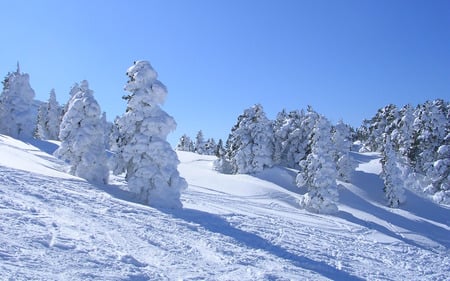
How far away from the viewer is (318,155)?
42.5 metres

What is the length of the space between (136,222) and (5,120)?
44486mm

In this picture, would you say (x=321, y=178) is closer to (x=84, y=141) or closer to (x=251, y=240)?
(x=251, y=240)

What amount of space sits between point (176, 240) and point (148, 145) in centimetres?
965

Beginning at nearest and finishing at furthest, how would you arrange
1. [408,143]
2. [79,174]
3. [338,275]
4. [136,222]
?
1. [338,275]
2. [136,222]
3. [79,174]
4. [408,143]

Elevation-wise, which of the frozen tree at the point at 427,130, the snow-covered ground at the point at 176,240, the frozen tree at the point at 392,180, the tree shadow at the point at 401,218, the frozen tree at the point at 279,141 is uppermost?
the frozen tree at the point at 427,130

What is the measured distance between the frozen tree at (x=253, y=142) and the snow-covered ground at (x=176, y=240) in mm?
19186

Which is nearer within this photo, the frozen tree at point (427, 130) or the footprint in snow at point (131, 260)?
the footprint in snow at point (131, 260)

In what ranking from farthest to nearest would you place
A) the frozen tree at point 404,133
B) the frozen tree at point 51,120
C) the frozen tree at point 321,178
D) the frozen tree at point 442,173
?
the frozen tree at point 51,120 < the frozen tree at point 404,133 < the frozen tree at point 321,178 < the frozen tree at point 442,173

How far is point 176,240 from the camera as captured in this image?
19203mm

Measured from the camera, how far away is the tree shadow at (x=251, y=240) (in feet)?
62.4

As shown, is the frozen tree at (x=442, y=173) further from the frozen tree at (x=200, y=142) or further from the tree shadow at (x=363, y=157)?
the frozen tree at (x=200, y=142)

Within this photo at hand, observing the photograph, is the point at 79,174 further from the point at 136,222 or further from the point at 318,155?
the point at 318,155

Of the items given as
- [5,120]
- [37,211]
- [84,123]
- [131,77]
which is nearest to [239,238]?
[37,211]

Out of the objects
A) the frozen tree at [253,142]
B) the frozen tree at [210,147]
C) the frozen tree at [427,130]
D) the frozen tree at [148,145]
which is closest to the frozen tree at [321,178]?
the frozen tree at [253,142]
